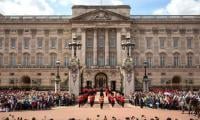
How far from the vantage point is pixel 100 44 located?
85500 mm

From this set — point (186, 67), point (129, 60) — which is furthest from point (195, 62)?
point (129, 60)

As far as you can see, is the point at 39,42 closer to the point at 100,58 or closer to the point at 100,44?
the point at 100,44

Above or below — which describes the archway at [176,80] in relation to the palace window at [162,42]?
below

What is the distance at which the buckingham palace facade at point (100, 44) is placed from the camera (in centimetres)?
8412

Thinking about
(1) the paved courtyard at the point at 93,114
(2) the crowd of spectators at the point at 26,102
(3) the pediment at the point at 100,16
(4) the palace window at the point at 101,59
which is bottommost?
(1) the paved courtyard at the point at 93,114

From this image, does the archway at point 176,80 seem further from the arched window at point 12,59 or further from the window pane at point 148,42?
the arched window at point 12,59

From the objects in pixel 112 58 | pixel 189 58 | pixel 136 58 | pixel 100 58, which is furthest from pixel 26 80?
pixel 189 58

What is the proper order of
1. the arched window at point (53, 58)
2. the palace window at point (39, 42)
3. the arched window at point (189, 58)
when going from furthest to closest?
the palace window at point (39, 42) < the arched window at point (53, 58) < the arched window at point (189, 58)

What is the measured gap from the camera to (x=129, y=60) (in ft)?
164

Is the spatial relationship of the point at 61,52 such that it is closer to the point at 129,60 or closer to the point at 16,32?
the point at 16,32

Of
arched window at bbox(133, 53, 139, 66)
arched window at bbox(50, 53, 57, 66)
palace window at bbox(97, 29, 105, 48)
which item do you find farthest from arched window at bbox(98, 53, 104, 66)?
arched window at bbox(50, 53, 57, 66)

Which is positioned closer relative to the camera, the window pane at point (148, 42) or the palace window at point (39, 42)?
the window pane at point (148, 42)

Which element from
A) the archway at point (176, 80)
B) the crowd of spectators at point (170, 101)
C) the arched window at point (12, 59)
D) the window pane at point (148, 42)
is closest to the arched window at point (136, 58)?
the window pane at point (148, 42)

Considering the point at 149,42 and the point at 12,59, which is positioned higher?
the point at 149,42
